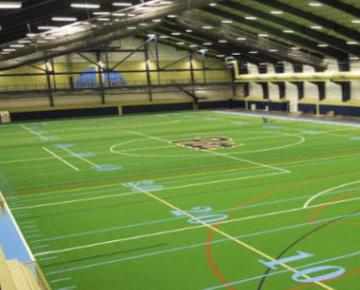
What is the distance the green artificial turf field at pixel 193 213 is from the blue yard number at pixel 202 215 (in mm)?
33

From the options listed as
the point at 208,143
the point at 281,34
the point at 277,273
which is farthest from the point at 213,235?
the point at 281,34

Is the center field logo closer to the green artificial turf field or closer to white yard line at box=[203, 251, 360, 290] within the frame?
the green artificial turf field

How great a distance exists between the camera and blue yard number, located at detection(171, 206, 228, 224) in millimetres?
14148

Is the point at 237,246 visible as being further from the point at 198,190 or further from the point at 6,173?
the point at 6,173

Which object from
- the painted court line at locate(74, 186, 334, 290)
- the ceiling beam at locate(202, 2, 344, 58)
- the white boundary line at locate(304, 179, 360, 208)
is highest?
the ceiling beam at locate(202, 2, 344, 58)

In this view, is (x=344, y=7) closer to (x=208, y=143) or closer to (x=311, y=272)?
(x=208, y=143)


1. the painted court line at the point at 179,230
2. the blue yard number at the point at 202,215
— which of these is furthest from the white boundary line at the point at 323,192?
the blue yard number at the point at 202,215

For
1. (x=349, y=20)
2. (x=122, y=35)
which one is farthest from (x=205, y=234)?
(x=122, y=35)

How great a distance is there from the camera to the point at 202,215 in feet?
48.3

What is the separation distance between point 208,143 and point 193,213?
1575 cm

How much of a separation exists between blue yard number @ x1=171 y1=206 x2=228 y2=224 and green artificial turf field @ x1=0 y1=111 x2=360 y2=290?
0.11 feet

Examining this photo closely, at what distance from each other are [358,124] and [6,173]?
28092 mm

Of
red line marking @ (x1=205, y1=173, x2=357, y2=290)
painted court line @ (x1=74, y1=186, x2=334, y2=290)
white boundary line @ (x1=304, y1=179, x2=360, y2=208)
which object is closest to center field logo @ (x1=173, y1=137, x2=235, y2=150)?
red line marking @ (x1=205, y1=173, x2=357, y2=290)

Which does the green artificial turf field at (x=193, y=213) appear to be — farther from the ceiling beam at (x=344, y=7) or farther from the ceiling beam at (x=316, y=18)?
the ceiling beam at (x=316, y=18)
